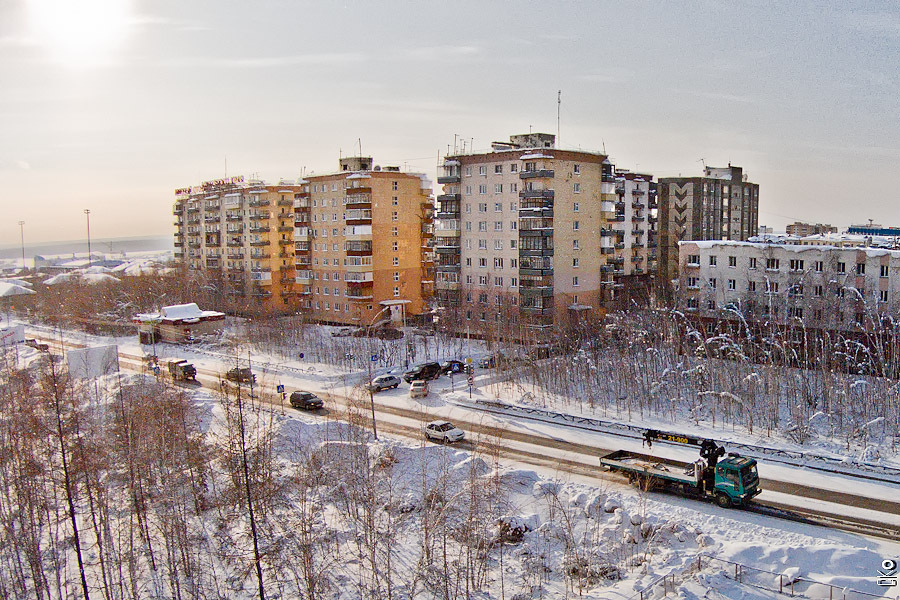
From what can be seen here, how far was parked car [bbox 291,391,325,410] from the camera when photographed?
36.7 metres

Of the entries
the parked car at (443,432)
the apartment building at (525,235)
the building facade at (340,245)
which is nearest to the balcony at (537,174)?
the apartment building at (525,235)

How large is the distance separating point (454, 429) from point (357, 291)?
110 ft

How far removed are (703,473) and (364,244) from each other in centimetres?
4379

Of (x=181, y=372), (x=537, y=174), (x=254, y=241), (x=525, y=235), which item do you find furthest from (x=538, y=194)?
(x=254, y=241)

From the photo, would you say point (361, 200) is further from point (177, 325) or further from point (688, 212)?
point (688, 212)

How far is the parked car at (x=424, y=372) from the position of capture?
43.2 m

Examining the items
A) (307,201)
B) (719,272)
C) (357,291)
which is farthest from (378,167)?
(719,272)

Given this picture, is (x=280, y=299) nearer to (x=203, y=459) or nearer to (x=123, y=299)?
(x=123, y=299)

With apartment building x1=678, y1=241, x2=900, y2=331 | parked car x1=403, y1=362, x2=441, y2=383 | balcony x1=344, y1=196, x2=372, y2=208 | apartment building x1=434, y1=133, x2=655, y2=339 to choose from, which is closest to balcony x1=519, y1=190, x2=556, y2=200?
apartment building x1=434, y1=133, x2=655, y2=339

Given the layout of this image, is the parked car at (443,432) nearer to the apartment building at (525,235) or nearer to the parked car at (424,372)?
the parked car at (424,372)

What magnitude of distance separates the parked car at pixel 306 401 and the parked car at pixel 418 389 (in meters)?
5.07

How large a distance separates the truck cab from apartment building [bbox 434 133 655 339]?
27.9m

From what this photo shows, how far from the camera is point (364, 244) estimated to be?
62500 mm

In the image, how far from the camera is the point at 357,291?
62469mm
